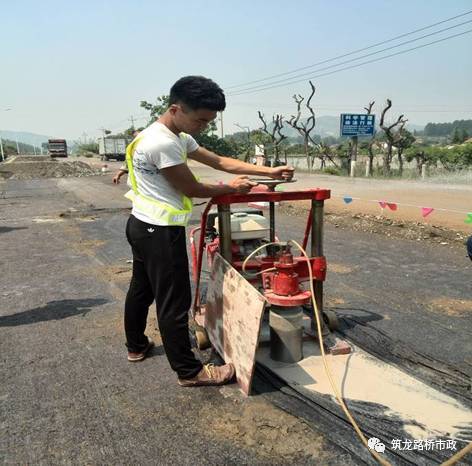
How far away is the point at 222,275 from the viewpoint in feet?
9.93

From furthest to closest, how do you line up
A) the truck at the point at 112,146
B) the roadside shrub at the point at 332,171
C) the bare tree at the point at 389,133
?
the truck at the point at 112,146 → the roadside shrub at the point at 332,171 → the bare tree at the point at 389,133

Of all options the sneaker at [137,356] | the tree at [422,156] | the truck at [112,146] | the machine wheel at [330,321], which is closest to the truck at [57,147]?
the truck at [112,146]

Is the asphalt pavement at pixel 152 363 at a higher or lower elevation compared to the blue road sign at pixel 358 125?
lower

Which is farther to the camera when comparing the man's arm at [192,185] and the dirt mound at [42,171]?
the dirt mound at [42,171]

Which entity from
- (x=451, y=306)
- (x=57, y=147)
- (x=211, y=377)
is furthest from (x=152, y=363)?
(x=57, y=147)

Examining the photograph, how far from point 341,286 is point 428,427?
2.62 metres

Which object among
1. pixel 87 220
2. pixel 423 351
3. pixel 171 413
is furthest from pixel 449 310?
pixel 87 220

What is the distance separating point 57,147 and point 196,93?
Result: 61.4 meters

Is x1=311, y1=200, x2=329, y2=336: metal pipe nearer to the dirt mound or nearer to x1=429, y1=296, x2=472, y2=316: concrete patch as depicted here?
x1=429, y1=296, x2=472, y2=316: concrete patch

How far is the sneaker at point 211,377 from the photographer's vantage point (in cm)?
288

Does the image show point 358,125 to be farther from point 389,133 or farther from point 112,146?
point 112,146

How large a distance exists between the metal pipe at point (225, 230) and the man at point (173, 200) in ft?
1.01

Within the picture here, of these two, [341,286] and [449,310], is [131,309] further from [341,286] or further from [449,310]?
[449,310]

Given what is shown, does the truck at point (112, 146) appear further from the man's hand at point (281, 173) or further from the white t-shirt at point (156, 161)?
the white t-shirt at point (156, 161)
